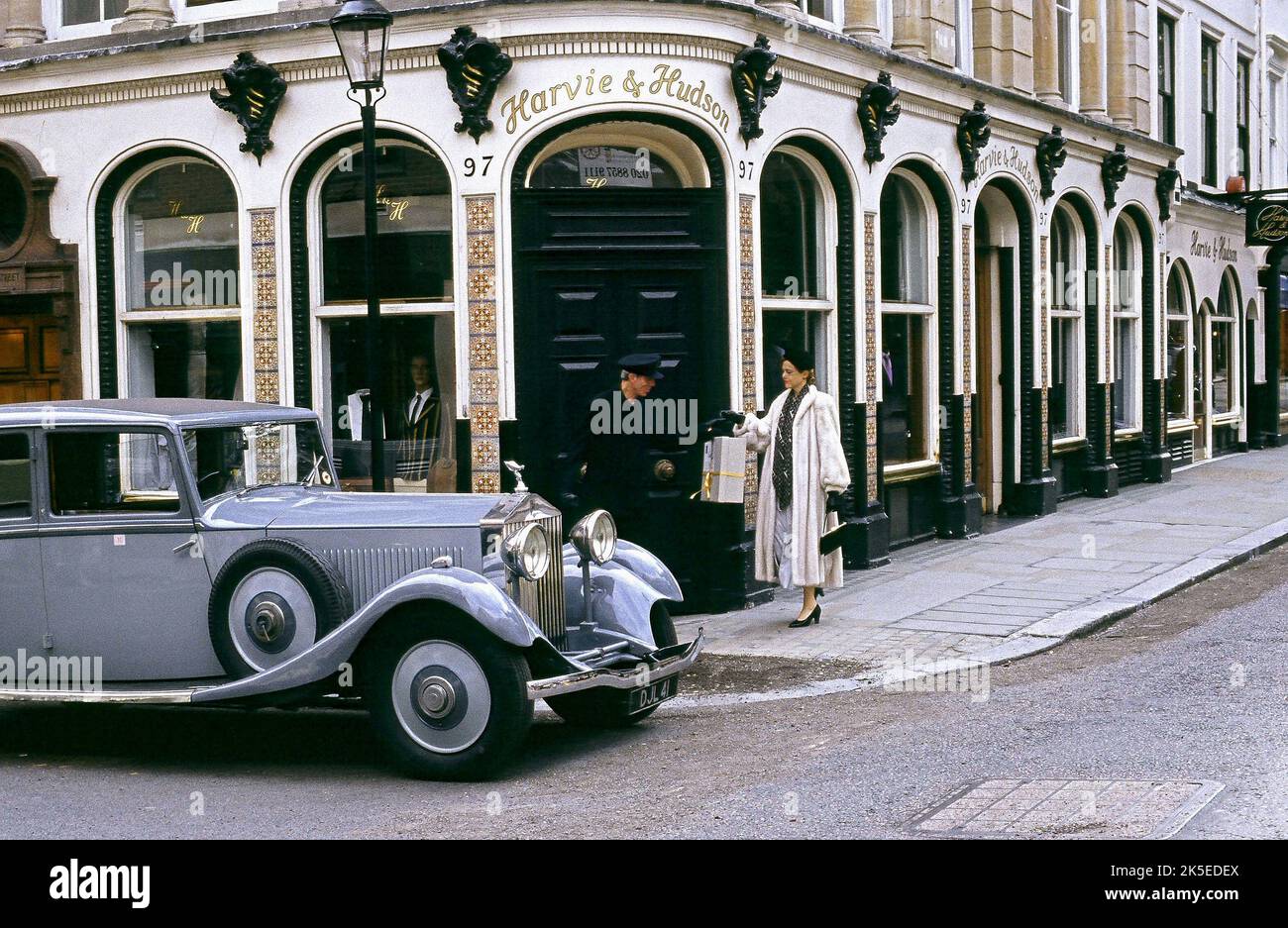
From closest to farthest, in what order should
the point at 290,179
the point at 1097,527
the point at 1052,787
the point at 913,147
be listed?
1. the point at 1052,787
2. the point at 290,179
3. the point at 913,147
4. the point at 1097,527

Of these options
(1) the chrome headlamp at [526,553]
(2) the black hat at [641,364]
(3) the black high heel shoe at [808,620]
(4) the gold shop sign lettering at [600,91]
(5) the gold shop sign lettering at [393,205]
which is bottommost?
(3) the black high heel shoe at [808,620]

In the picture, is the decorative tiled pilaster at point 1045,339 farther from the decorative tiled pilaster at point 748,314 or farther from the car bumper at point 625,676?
the car bumper at point 625,676

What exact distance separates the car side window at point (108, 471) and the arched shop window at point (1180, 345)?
60.8 feet

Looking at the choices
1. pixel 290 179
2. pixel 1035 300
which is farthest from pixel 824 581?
pixel 1035 300

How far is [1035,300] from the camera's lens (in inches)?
703

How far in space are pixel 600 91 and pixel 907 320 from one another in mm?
4964

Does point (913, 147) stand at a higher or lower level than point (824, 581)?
higher

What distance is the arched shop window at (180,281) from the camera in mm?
13547

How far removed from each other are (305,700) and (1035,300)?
40.6 feet

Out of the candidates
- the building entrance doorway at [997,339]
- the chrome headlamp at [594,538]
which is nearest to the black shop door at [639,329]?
the chrome headlamp at [594,538]

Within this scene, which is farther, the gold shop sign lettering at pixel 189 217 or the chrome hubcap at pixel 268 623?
the gold shop sign lettering at pixel 189 217

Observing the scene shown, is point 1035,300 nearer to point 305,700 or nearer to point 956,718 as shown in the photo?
point 956,718

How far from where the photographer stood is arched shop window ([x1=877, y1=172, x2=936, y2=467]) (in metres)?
15.3

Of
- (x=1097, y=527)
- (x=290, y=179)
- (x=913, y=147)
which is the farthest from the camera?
(x=1097, y=527)
